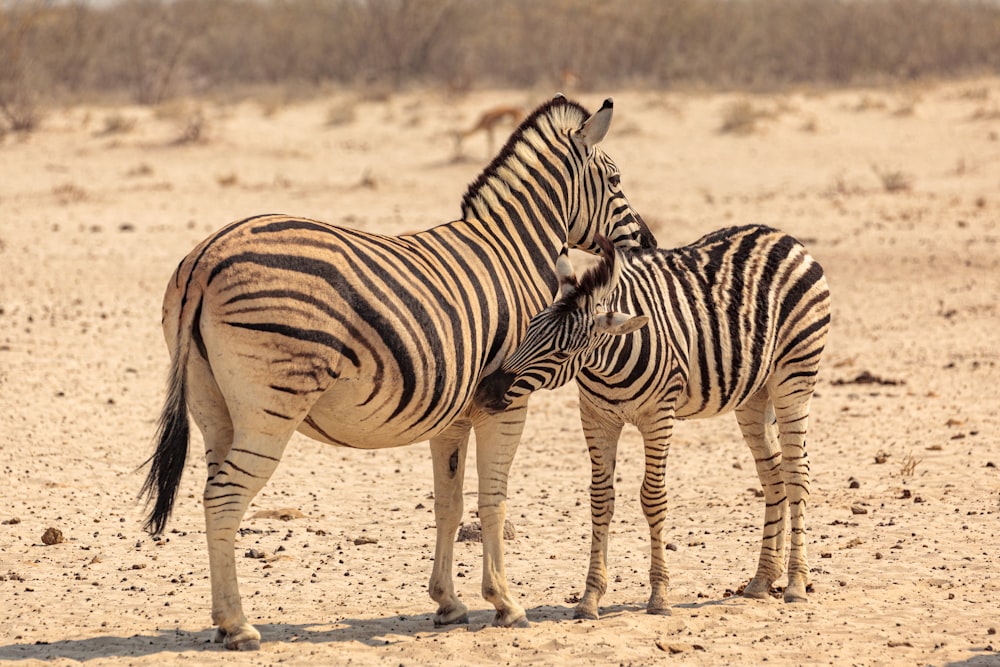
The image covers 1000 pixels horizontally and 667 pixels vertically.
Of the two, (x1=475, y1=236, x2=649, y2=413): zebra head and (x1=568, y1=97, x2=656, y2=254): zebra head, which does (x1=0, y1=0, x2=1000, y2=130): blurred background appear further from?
(x1=475, y1=236, x2=649, y2=413): zebra head

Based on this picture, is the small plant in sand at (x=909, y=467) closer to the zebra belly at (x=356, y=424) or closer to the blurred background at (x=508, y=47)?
the zebra belly at (x=356, y=424)

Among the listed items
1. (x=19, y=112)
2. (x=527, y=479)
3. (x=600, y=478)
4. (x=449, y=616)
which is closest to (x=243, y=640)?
(x=449, y=616)

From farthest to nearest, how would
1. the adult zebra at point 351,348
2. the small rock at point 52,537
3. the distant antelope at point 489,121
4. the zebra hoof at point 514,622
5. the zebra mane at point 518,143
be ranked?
the distant antelope at point 489,121, the small rock at point 52,537, the zebra mane at point 518,143, the zebra hoof at point 514,622, the adult zebra at point 351,348

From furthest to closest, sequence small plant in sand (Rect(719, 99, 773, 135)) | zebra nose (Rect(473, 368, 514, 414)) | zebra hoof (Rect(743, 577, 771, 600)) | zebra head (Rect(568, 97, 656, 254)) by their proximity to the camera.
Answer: small plant in sand (Rect(719, 99, 773, 135)) < zebra hoof (Rect(743, 577, 771, 600)) < zebra head (Rect(568, 97, 656, 254)) < zebra nose (Rect(473, 368, 514, 414))

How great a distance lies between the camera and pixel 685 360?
6.80 m

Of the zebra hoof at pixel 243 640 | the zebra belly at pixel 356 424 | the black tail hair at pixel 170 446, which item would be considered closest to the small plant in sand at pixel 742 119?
the zebra belly at pixel 356 424

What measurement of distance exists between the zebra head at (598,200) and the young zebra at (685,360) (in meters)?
0.18

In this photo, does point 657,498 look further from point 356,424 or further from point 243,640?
point 243,640

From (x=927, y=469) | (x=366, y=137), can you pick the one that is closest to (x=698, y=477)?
(x=927, y=469)

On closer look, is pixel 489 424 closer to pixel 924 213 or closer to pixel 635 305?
pixel 635 305

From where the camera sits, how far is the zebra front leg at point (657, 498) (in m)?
6.60

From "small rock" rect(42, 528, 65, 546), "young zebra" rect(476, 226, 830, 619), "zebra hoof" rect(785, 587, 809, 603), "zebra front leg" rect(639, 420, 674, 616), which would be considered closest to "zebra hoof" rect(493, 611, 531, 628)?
"young zebra" rect(476, 226, 830, 619)

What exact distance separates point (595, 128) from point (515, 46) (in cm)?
3316

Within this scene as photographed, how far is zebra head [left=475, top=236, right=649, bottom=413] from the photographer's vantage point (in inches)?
241
